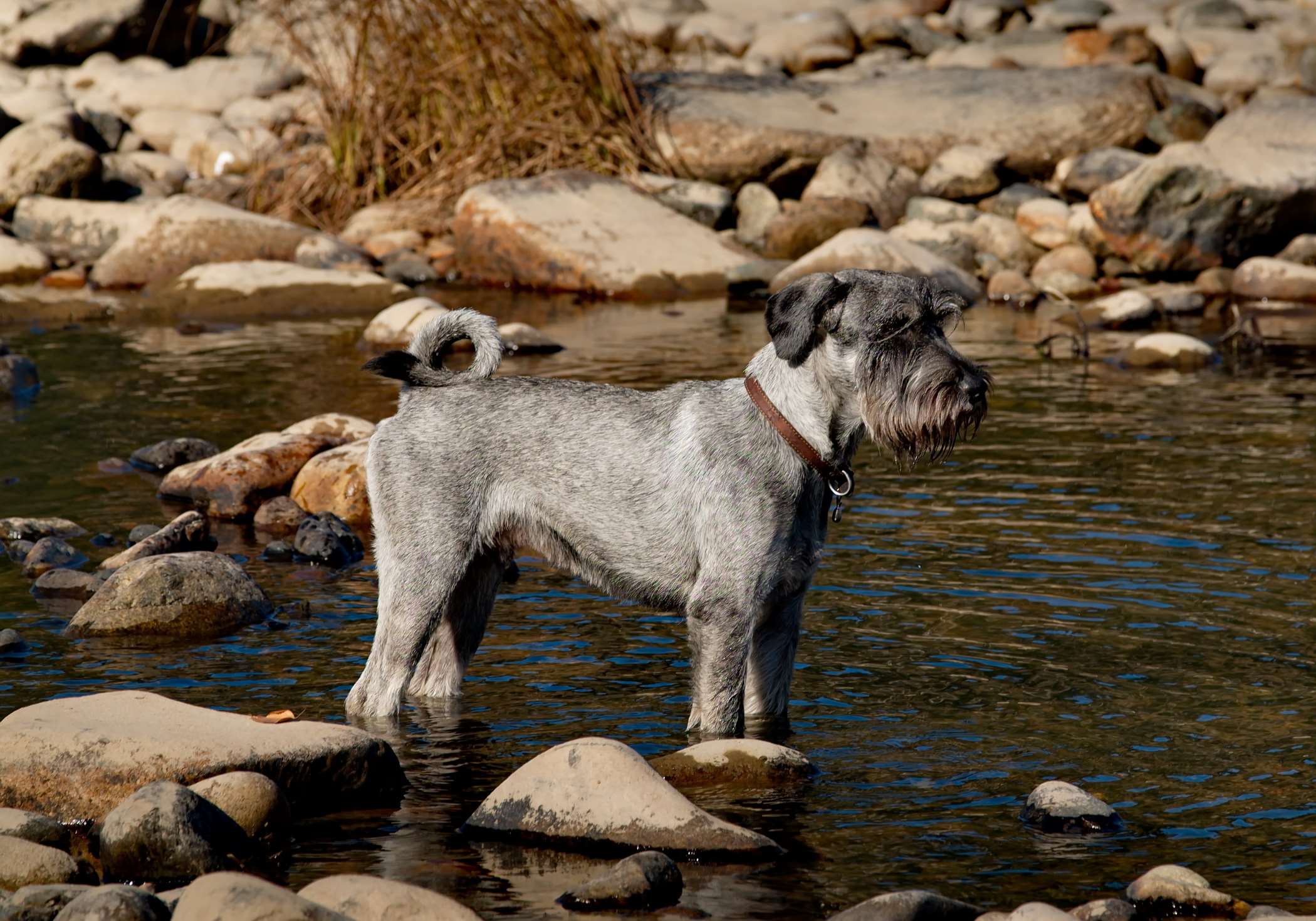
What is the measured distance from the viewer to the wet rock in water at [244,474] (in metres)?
12.0

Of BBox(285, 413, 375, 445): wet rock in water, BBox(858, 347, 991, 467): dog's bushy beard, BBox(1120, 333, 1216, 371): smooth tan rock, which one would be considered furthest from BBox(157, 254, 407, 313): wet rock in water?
BBox(858, 347, 991, 467): dog's bushy beard

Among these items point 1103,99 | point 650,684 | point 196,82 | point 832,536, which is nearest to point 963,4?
point 1103,99

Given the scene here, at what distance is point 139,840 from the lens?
5961mm

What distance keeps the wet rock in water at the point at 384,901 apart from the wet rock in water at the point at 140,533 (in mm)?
5935

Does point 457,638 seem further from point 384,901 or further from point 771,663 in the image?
point 384,901

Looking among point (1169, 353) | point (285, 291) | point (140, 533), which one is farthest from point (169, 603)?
point (285, 291)

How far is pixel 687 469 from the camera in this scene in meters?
7.31

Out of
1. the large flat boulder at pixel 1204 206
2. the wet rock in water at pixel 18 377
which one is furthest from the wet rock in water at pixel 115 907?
the large flat boulder at pixel 1204 206

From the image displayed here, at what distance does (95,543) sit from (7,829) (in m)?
5.13

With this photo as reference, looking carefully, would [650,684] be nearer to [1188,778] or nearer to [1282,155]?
[1188,778]

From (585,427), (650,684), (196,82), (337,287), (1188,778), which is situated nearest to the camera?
(1188,778)

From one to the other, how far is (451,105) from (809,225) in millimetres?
5150

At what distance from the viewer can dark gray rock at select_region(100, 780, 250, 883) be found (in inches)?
233

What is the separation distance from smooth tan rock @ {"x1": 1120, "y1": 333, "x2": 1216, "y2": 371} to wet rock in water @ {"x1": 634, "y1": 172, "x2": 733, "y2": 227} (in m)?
7.45
